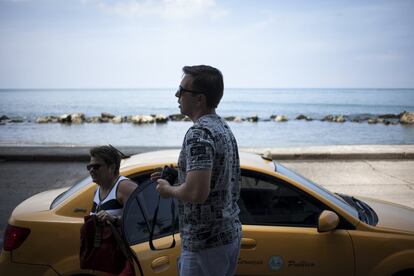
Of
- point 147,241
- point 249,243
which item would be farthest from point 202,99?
point 249,243

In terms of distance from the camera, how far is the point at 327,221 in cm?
342

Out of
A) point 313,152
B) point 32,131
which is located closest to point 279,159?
point 313,152

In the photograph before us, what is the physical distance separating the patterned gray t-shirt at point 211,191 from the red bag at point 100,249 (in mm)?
545

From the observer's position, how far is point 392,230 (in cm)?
366

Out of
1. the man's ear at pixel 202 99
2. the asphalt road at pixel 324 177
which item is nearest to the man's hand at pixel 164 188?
the man's ear at pixel 202 99

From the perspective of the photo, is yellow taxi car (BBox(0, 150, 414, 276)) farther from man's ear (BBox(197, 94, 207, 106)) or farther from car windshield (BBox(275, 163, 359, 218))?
man's ear (BBox(197, 94, 207, 106))

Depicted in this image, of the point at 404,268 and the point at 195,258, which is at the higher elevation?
the point at 195,258

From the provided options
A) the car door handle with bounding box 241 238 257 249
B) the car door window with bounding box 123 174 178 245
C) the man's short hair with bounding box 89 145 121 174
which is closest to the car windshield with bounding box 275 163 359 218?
the car door handle with bounding box 241 238 257 249

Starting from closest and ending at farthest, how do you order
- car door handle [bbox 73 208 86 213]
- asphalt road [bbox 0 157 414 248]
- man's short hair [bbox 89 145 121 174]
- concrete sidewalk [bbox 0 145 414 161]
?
man's short hair [bbox 89 145 121 174], car door handle [bbox 73 208 86 213], asphalt road [bbox 0 157 414 248], concrete sidewalk [bbox 0 145 414 161]

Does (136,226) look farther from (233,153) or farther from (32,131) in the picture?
(32,131)

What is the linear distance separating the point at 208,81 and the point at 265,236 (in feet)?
5.35

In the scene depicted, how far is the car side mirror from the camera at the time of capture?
3422mm

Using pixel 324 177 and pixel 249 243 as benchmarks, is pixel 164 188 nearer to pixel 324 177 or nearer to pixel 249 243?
pixel 249 243

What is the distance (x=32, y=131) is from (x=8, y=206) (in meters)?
32.9
